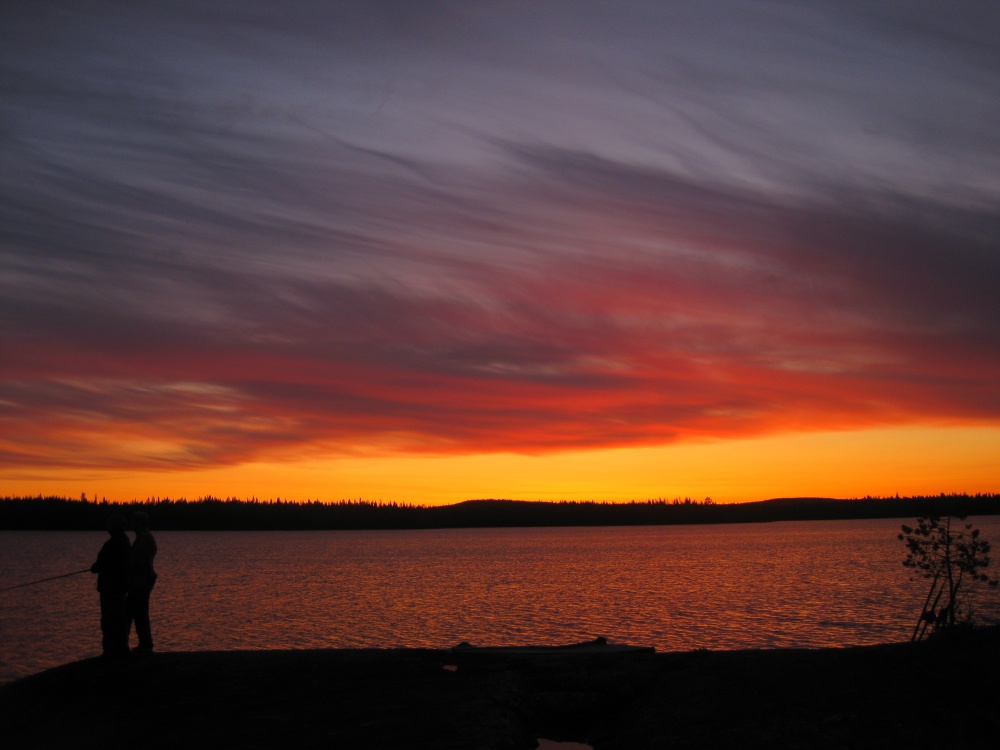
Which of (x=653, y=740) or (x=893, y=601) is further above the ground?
(x=653, y=740)

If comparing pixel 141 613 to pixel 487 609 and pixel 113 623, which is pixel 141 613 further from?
pixel 487 609

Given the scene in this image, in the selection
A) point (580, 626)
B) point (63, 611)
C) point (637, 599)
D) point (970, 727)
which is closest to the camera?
point (970, 727)

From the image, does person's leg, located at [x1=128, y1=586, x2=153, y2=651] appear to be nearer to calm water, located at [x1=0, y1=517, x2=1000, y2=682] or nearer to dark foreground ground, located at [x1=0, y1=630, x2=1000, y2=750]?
dark foreground ground, located at [x1=0, y1=630, x2=1000, y2=750]

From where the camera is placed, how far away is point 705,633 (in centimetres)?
3088

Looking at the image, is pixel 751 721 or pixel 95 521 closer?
pixel 751 721

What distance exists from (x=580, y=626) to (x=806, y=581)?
28462 millimetres

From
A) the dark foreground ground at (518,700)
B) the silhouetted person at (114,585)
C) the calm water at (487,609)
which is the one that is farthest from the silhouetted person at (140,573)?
the calm water at (487,609)

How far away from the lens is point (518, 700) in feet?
39.5

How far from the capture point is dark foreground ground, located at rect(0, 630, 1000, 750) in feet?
31.9

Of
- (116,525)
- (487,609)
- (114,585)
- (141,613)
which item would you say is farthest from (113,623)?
(487,609)

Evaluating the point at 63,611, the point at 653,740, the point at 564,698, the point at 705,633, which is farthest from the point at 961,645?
the point at 63,611

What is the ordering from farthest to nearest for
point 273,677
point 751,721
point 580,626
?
point 580,626 → point 273,677 → point 751,721

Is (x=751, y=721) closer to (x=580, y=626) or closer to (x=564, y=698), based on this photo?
(x=564, y=698)

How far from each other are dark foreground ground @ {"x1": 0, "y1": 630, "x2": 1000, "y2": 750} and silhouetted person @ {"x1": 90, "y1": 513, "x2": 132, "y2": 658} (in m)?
0.43
